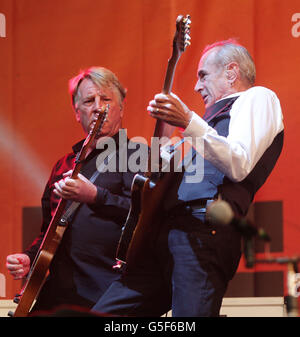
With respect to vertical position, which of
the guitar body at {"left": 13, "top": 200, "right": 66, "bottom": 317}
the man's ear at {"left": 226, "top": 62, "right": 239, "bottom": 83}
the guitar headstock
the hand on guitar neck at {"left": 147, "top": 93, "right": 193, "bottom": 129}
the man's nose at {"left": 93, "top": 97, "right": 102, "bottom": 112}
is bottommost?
the guitar body at {"left": 13, "top": 200, "right": 66, "bottom": 317}

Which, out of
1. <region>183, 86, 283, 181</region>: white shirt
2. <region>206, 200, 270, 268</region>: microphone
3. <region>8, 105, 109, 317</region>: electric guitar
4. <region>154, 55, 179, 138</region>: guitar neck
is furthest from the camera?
<region>8, 105, 109, 317</region>: electric guitar

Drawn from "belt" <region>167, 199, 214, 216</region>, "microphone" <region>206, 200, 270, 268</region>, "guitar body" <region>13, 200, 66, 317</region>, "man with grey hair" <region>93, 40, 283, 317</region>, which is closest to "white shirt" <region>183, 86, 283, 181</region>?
"man with grey hair" <region>93, 40, 283, 317</region>

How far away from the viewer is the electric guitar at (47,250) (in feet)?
8.02

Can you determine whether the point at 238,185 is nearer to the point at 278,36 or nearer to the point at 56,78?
the point at 278,36

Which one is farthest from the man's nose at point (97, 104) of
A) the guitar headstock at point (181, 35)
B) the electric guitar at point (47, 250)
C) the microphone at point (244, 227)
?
the microphone at point (244, 227)

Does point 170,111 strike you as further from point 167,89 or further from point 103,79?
point 103,79

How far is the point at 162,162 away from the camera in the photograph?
2137 mm

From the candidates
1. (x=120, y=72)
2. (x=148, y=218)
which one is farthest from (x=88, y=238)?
(x=120, y=72)

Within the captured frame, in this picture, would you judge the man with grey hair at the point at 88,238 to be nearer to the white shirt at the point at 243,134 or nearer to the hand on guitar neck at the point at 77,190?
the hand on guitar neck at the point at 77,190

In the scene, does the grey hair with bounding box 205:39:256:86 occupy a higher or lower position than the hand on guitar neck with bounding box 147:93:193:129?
higher

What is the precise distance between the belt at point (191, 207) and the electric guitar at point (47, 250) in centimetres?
57

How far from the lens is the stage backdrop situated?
2.93 meters

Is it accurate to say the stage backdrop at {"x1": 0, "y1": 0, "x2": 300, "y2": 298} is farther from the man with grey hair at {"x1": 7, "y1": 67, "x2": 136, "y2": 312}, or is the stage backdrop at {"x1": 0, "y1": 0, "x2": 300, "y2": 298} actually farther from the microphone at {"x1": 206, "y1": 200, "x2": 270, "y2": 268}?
the microphone at {"x1": 206, "y1": 200, "x2": 270, "y2": 268}
